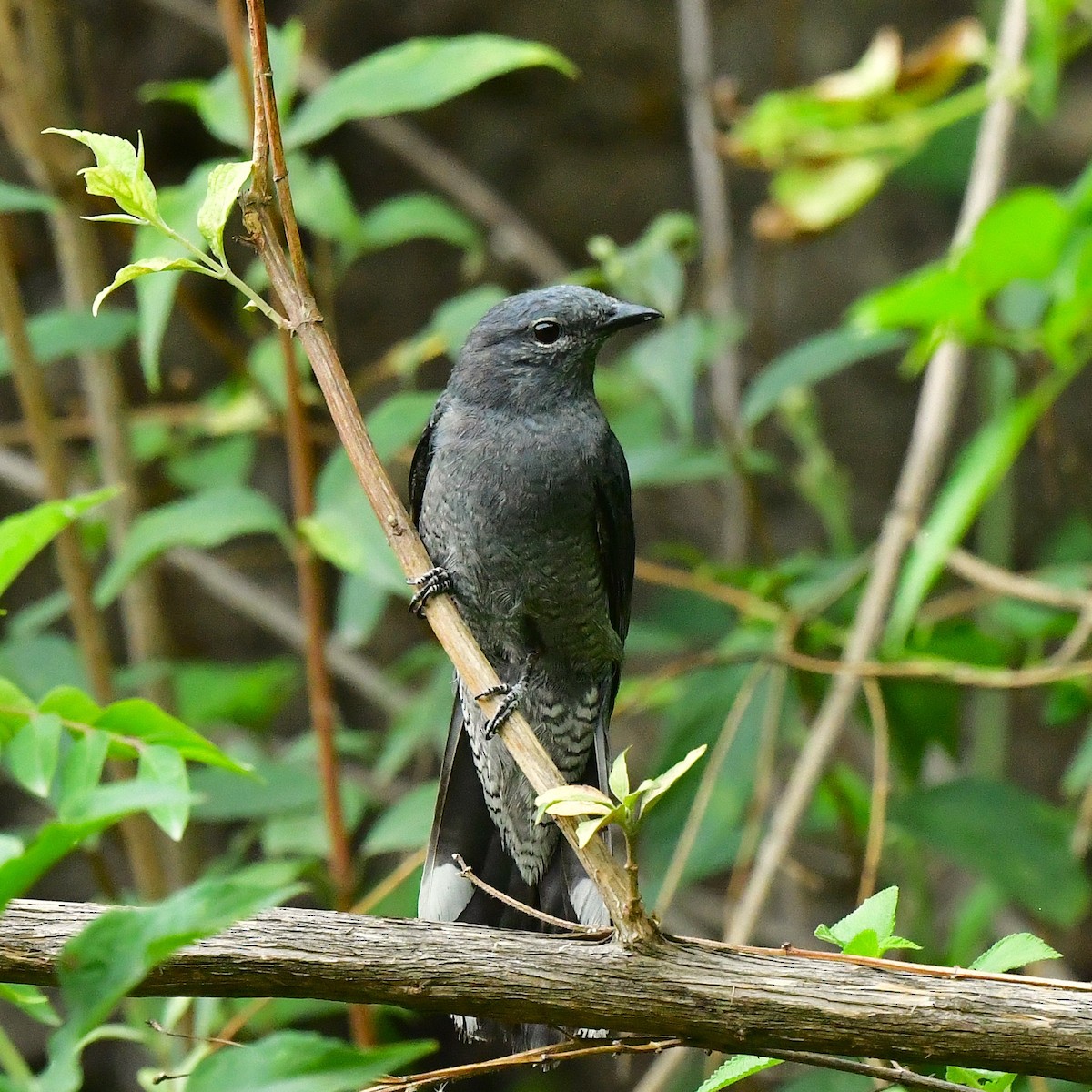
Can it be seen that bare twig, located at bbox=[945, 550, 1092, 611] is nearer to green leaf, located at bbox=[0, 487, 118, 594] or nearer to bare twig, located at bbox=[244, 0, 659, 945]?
bare twig, located at bbox=[244, 0, 659, 945]

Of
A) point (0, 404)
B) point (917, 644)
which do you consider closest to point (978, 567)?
point (917, 644)

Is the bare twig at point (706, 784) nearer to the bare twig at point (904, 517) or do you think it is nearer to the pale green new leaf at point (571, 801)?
the bare twig at point (904, 517)

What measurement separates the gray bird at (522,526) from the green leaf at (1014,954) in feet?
4.31

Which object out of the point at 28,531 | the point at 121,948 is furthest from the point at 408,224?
the point at 121,948

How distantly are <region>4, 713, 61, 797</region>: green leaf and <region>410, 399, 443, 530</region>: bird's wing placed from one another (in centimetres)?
141

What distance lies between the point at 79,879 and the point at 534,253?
3332 millimetres

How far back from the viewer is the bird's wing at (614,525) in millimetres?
3006

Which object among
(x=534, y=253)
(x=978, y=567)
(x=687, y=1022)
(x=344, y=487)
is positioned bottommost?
(x=687, y=1022)

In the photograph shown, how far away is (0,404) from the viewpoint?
5.65 m

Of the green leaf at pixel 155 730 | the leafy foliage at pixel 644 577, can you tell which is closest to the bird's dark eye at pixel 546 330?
the leafy foliage at pixel 644 577

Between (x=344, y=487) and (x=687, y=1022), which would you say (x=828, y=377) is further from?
(x=687, y=1022)

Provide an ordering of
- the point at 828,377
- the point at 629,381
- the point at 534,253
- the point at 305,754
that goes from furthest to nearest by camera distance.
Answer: the point at 828,377, the point at 534,253, the point at 629,381, the point at 305,754

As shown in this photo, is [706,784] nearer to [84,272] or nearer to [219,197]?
[219,197]

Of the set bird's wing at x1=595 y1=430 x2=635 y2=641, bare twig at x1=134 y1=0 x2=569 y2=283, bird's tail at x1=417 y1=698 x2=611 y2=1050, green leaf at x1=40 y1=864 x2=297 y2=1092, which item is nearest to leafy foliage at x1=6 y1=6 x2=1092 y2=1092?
green leaf at x1=40 y1=864 x2=297 y2=1092
